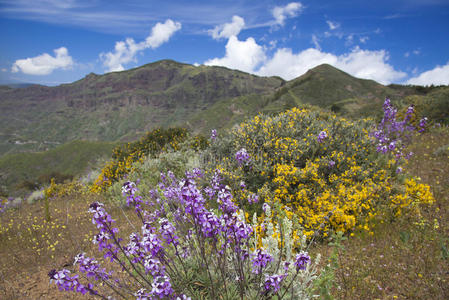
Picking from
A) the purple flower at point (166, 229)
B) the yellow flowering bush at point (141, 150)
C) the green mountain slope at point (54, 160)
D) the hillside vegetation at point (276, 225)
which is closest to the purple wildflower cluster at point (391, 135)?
the hillside vegetation at point (276, 225)

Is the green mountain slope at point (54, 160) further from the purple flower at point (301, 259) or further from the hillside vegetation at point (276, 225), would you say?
the purple flower at point (301, 259)

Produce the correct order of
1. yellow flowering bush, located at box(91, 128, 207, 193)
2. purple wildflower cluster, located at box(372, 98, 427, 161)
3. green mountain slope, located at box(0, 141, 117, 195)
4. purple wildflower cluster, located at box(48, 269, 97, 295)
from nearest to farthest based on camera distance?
purple wildflower cluster, located at box(48, 269, 97, 295) < purple wildflower cluster, located at box(372, 98, 427, 161) < yellow flowering bush, located at box(91, 128, 207, 193) < green mountain slope, located at box(0, 141, 117, 195)

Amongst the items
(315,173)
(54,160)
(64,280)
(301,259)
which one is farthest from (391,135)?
(54,160)

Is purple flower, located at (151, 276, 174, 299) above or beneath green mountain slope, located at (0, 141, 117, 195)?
above

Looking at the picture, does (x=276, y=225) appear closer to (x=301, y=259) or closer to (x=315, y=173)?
(x=315, y=173)

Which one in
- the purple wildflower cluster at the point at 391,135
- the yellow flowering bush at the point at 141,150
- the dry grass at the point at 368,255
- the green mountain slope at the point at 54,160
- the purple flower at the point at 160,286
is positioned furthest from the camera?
the green mountain slope at the point at 54,160

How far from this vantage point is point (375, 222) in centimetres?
464

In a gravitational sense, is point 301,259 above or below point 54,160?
above

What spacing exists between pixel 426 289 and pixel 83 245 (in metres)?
6.32

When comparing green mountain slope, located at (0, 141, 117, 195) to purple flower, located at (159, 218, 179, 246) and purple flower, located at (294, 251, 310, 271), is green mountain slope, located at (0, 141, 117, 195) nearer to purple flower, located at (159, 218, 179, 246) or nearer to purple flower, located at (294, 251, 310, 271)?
purple flower, located at (159, 218, 179, 246)

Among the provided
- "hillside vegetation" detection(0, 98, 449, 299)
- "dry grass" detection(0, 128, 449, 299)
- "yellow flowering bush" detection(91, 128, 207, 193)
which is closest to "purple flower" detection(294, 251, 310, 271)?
"hillside vegetation" detection(0, 98, 449, 299)

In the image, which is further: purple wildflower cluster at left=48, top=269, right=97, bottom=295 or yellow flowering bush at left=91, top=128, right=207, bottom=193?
yellow flowering bush at left=91, top=128, right=207, bottom=193

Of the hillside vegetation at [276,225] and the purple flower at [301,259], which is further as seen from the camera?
the hillside vegetation at [276,225]

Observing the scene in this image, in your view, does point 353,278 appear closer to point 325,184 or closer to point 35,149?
point 325,184
